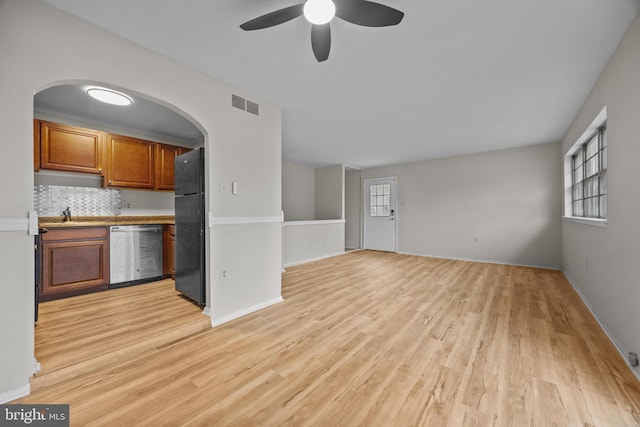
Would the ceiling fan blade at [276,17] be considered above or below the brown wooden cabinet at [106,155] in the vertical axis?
above

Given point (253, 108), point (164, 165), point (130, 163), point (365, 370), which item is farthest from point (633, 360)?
point (130, 163)

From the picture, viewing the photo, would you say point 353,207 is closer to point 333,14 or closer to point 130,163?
point 130,163

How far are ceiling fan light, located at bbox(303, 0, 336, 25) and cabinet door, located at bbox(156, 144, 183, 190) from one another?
3.41 m

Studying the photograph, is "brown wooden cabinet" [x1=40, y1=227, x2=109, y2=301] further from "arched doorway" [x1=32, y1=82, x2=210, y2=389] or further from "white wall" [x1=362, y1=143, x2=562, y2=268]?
"white wall" [x1=362, y1=143, x2=562, y2=268]

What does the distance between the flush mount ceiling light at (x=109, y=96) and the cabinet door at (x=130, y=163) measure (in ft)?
2.80

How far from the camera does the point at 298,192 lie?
685 cm

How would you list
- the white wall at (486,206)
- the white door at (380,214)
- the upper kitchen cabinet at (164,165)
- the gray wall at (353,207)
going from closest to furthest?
1. the upper kitchen cabinet at (164,165)
2. the white wall at (486,206)
3. the white door at (380,214)
4. the gray wall at (353,207)

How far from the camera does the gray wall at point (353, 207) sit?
7.20 meters

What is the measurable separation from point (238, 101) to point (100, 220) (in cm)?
261

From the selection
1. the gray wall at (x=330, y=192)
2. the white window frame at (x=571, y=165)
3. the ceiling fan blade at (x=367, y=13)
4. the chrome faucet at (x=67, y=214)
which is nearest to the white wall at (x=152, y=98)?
the ceiling fan blade at (x=367, y=13)

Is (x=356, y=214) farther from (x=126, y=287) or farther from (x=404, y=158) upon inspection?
(x=126, y=287)

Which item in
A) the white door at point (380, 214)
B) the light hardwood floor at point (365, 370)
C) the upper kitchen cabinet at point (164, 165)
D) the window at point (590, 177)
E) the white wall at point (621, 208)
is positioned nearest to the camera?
the light hardwood floor at point (365, 370)

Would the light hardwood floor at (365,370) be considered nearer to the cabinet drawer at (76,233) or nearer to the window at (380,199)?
the cabinet drawer at (76,233)

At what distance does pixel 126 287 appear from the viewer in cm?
332
